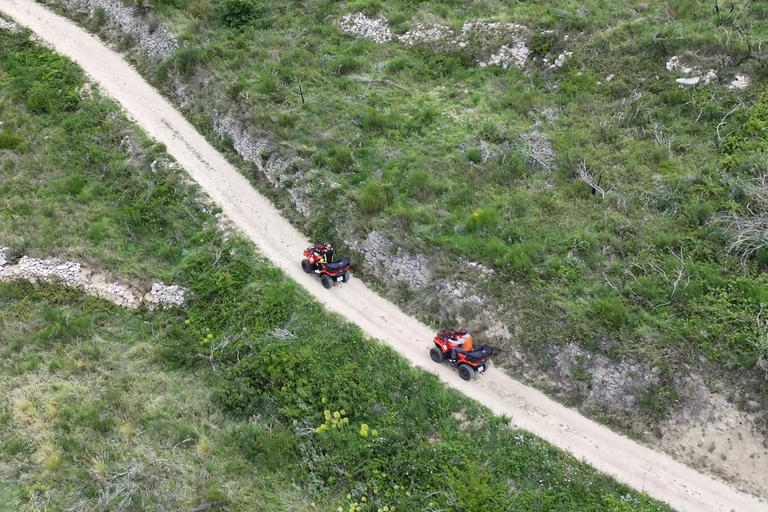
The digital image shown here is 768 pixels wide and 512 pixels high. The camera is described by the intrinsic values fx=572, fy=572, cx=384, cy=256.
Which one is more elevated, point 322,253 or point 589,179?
point 589,179

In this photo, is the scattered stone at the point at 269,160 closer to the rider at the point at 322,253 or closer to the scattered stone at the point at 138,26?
the rider at the point at 322,253

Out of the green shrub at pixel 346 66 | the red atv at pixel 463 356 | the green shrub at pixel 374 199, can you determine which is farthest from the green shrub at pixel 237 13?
the red atv at pixel 463 356

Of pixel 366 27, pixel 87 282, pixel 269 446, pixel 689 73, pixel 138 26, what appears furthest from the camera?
pixel 138 26

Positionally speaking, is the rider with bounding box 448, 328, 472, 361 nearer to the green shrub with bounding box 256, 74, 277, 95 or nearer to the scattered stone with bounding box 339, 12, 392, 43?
the green shrub with bounding box 256, 74, 277, 95

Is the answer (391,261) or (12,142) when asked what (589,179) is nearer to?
(391,261)

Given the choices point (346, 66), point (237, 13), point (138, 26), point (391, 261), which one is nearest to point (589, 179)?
point (391, 261)

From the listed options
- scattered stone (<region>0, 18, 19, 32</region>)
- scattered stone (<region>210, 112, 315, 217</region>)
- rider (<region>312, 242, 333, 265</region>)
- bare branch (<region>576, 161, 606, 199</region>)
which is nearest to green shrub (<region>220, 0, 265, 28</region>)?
scattered stone (<region>210, 112, 315, 217</region>)
